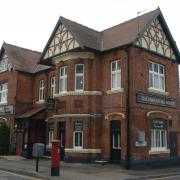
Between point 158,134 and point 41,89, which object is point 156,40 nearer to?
point 158,134

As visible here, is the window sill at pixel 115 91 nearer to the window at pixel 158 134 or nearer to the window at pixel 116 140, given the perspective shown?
the window at pixel 116 140

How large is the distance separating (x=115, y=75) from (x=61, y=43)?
464 centimetres

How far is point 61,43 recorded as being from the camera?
22375 mm

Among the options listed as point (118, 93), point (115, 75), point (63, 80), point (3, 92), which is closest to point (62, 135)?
point (63, 80)

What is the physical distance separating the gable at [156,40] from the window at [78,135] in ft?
20.6

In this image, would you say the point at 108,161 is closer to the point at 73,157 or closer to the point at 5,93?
the point at 73,157

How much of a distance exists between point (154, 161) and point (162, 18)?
959 centimetres

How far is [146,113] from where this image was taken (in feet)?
65.1

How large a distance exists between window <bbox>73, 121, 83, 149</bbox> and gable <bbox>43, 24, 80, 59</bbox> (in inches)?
199

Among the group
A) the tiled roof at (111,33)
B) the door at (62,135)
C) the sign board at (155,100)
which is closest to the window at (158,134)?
the sign board at (155,100)

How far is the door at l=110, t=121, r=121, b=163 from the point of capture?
1978 cm

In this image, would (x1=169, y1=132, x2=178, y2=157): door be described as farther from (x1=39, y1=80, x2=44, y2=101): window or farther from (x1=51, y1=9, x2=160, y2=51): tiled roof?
(x1=39, y1=80, x2=44, y2=101): window

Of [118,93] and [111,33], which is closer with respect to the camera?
[118,93]

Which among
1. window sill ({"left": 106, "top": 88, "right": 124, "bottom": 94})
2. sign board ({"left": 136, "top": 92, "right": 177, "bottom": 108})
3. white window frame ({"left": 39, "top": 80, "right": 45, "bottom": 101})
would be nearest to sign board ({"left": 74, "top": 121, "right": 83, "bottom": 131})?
window sill ({"left": 106, "top": 88, "right": 124, "bottom": 94})
